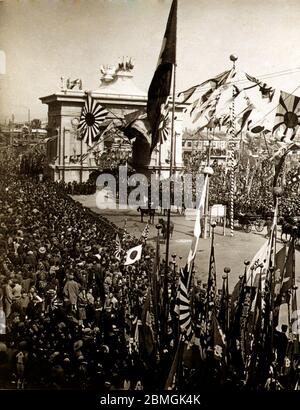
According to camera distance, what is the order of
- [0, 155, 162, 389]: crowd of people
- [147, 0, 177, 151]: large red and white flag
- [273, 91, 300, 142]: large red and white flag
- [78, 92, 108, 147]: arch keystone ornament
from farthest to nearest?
[78, 92, 108, 147]: arch keystone ornament, [273, 91, 300, 142]: large red and white flag, [147, 0, 177, 151]: large red and white flag, [0, 155, 162, 389]: crowd of people

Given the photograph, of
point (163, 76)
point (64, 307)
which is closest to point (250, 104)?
point (163, 76)

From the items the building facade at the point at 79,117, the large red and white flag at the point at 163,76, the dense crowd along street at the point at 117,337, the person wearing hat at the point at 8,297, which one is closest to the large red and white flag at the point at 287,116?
the large red and white flag at the point at 163,76

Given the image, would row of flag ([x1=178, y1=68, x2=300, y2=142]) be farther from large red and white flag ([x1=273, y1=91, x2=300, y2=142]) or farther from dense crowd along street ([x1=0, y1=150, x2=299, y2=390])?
dense crowd along street ([x1=0, y1=150, x2=299, y2=390])

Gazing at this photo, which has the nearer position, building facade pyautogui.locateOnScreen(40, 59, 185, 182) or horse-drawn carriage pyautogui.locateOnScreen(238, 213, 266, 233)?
→ horse-drawn carriage pyautogui.locateOnScreen(238, 213, 266, 233)

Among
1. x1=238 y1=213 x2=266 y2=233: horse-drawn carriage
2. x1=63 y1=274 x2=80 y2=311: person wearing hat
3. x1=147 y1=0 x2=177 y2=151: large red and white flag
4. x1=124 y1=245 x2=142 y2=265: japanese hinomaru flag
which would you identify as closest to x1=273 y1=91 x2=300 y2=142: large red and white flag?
x1=147 y1=0 x2=177 y2=151: large red and white flag

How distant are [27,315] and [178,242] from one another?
8.76 metres

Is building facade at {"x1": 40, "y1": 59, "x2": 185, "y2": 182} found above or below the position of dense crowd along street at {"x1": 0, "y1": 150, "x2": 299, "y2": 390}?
above

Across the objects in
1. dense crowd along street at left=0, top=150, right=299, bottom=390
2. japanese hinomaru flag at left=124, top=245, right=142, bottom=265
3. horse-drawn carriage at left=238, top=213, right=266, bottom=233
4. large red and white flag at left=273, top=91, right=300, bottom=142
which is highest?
large red and white flag at left=273, top=91, right=300, bottom=142

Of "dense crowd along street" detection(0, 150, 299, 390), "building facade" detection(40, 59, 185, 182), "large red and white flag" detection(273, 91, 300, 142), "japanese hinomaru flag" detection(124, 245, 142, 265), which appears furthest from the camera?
"building facade" detection(40, 59, 185, 182)

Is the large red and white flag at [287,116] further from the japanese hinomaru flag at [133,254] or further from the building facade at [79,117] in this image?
the building facade at [79,117]

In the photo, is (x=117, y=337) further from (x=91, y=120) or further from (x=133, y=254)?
(x=91, y=120)

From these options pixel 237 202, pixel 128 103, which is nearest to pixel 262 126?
pixel 237 202

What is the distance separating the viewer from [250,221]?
59.9 ft

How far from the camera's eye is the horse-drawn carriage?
1827 cm
